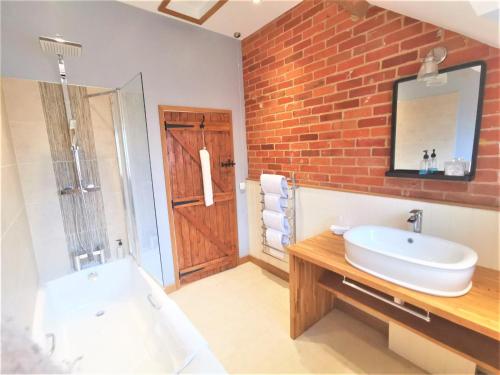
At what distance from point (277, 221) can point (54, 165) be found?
1.98 meters

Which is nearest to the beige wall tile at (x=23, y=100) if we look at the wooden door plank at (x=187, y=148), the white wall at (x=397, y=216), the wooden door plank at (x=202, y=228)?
the wooden door plank at (x=187, y=148)

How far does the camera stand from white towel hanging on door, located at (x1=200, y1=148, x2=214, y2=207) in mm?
2518

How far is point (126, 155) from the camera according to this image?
2084 millimetres

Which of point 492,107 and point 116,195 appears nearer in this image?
point 492,107

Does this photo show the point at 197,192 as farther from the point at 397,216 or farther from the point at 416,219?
the point at 416,219

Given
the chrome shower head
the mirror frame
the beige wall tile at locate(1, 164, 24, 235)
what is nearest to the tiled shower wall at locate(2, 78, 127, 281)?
the beige wall tile at locate(1, 164, 24, 235)

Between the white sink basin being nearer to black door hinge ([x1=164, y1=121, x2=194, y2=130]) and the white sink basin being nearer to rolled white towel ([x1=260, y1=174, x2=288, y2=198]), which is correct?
rolled white towel ([x1=260, y1=174, x2=288, y2=198])

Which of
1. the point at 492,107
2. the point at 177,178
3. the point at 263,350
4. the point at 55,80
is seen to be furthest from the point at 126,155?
the point at 492,107

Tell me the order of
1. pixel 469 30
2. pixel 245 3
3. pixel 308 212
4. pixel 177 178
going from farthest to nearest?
pixel 177 178 < pixel 308 212 < pixel 245 3 < pixel 469 30

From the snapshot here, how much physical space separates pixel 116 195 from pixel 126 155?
1.28ft

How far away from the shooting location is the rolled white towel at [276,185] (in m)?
2.25

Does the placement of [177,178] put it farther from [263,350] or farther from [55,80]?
[263,350]

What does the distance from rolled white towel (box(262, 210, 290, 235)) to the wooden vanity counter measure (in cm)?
48

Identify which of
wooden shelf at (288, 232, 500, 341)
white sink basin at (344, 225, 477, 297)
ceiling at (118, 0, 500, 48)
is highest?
ceiling at (118, 0, 500, 48)
